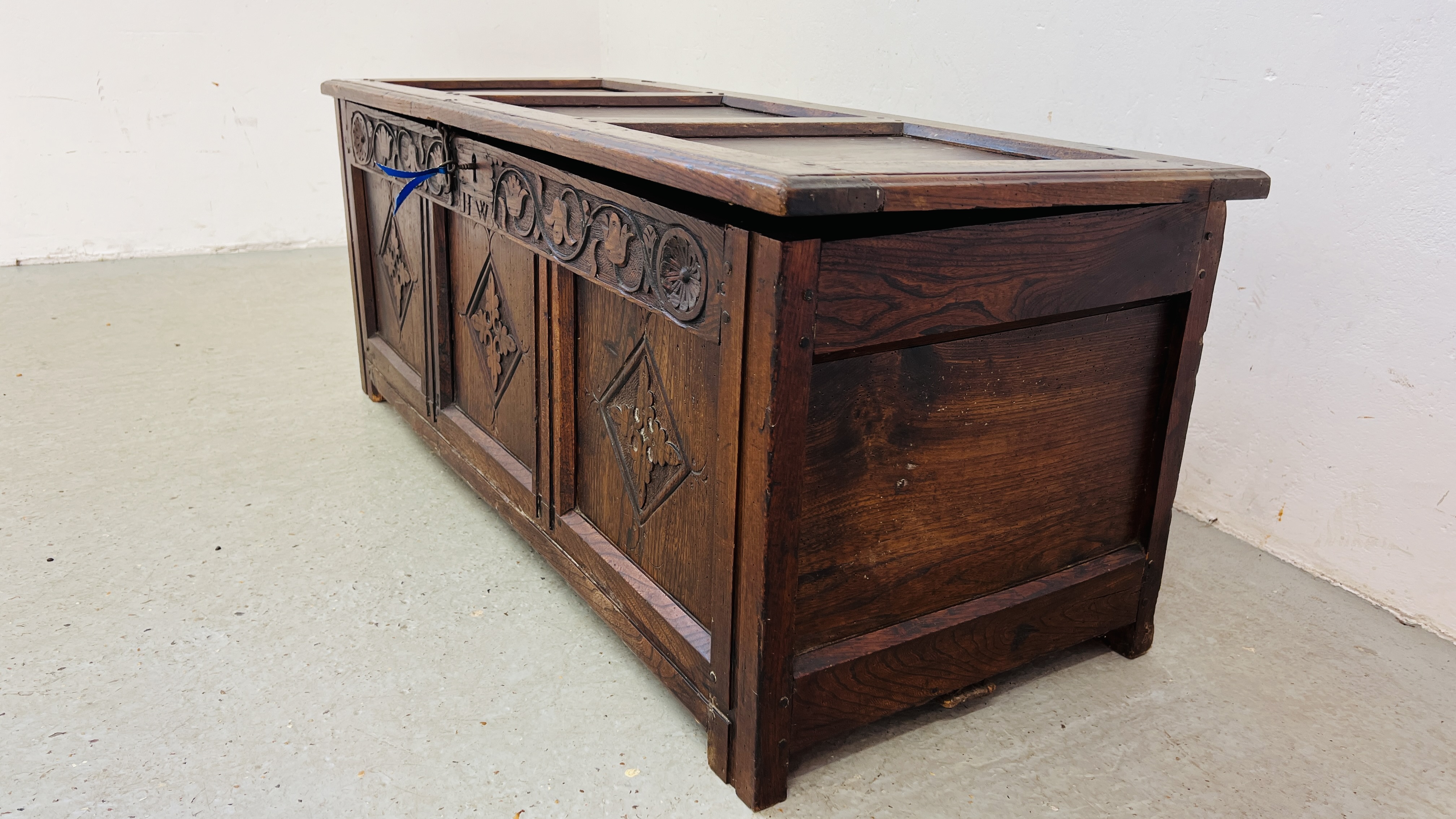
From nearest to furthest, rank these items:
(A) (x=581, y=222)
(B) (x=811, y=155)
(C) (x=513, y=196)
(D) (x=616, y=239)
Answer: (D) (x=616, y=239)
(A) (x=581, y=222)
(B) (x=811, y=155)
(C) (x=513, y=196)

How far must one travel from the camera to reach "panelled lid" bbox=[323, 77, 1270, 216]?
3.96 feet

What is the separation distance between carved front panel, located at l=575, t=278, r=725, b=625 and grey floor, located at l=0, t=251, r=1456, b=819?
0.25m

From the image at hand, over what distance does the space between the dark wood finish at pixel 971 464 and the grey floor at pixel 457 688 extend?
26 cm

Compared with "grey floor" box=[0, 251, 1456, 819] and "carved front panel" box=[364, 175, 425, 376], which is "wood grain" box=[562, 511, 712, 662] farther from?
"carved front panel" box=[364, 175, 425, 376]

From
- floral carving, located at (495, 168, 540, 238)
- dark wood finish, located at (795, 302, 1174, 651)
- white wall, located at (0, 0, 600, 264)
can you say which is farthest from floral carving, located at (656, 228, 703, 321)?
white wall, located at (0, 0, 600, 264)

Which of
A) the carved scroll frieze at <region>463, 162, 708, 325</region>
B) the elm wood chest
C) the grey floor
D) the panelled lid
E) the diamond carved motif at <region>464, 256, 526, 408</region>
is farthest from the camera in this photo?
the diamond carved motif at <region>464, 256, 526, 408</region>

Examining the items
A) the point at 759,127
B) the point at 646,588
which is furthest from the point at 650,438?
the point at 759,127

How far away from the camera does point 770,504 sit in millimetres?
1332

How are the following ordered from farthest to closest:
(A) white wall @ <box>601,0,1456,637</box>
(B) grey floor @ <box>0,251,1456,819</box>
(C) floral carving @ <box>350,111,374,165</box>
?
1. (C) floral carving @ <box>350,111,374,165</box>
2. (A) white wall @ <box>601,0,1456,637</box>
3. (B) grey floor @ <box>0,251,1456,819</box>

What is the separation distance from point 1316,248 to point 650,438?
1507mm

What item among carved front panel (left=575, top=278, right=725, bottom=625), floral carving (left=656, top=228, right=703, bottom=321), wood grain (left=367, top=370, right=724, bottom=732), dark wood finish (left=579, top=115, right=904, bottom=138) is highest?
dark wood finish (left=579, top=115, right=904, bottom=138)

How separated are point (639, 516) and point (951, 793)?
25.6 inches

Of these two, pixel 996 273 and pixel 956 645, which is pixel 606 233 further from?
pixel 956 645

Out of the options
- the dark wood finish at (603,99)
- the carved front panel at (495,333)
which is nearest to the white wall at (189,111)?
the dark wood finish at (603,99)
